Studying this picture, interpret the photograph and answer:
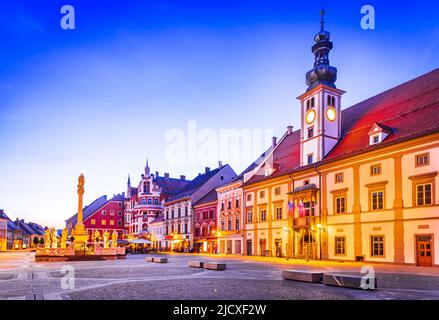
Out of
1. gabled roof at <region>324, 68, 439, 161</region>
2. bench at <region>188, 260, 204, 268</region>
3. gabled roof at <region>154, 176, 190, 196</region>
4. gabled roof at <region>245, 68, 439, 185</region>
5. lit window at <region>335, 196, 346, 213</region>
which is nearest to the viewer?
bench at <region>188, 260, 204, 268</region>

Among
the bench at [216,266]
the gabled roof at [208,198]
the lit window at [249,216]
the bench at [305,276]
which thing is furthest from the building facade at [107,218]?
the bench at [305,276]

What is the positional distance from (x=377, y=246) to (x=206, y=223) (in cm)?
3440

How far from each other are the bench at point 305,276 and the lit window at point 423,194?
49.3ft

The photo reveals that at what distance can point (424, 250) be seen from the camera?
88.0 feet

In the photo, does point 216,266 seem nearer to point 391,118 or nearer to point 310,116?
point 391,118

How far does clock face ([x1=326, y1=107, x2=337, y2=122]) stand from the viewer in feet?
130

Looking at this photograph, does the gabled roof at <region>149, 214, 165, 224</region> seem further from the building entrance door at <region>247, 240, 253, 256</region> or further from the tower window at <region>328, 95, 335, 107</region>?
the tower window at <region>328, 95, 335, 107</region>

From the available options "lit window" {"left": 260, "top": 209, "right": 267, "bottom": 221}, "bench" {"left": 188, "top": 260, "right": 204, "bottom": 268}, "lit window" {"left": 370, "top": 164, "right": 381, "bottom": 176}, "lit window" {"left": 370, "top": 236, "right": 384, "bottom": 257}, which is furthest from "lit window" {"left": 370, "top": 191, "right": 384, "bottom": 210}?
"lit window" {"left": 260, "top": 209, "right": 267, "bottom": 221}

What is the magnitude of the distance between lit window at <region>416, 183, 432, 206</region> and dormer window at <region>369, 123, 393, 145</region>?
5106mm

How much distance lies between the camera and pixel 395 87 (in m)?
37.7

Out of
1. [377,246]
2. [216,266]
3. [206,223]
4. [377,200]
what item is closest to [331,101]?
[377,200]

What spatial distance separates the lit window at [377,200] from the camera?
30.4 m
